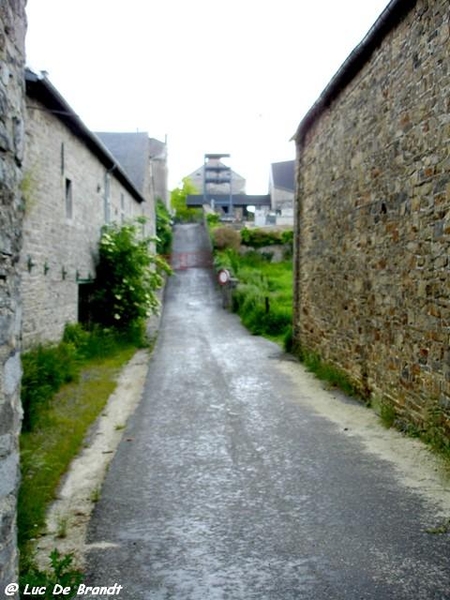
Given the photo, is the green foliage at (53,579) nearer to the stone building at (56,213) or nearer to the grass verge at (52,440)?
the grass verge at (52,440)

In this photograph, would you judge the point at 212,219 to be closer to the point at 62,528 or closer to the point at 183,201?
the point at 183,201

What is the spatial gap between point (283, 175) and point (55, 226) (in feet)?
162

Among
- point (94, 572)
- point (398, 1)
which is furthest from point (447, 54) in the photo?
point (94, 572)

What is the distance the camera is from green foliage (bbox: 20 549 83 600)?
3.81m

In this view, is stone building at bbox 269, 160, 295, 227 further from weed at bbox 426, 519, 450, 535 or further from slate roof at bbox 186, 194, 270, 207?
weed at bbox 426, 519, 450, 535

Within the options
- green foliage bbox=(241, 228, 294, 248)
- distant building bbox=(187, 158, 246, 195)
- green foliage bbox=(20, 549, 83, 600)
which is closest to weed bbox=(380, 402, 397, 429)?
green foliage bbox=(20, 549, 83, 600)

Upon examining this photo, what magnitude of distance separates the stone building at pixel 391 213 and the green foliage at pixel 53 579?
14.0 ft

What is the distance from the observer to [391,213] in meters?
8.60

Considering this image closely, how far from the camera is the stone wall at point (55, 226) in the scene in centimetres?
1150

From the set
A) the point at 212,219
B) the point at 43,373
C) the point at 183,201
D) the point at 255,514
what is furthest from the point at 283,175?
the point at 255,514

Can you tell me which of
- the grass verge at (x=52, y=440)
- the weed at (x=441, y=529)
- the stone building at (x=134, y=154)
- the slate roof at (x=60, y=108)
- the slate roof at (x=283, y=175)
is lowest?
the grass verge at (x=52, y=440)

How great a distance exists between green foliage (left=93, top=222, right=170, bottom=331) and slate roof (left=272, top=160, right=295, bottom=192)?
4163 cm

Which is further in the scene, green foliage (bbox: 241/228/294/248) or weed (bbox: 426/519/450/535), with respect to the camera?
green foliage (bbox: 241/228/294/248)

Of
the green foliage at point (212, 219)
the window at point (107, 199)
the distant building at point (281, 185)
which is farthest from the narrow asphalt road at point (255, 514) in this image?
the distant building at point (281, 185)
